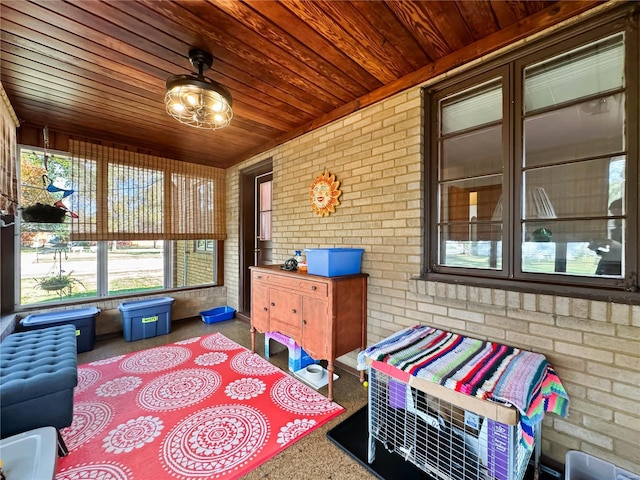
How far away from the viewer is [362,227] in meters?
2.59

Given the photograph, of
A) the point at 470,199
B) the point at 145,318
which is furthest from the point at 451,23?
the point at 145,318

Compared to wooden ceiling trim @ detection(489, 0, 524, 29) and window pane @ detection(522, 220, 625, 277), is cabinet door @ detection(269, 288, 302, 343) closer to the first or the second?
window pane @ detection(522, 220, 625, 277)

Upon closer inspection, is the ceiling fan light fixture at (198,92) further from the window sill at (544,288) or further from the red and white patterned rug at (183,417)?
the red and white patterned rug at (183,417)

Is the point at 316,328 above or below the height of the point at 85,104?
below

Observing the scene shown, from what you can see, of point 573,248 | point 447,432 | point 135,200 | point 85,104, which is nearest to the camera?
point 447,432

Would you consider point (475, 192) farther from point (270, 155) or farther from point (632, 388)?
point (270, 155)

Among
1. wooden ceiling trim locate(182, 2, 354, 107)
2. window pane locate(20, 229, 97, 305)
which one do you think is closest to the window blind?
window pane locate(20, 229, 97, 305)

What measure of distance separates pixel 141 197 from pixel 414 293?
3.96 m

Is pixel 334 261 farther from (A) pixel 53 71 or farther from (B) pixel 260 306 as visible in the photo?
(A) pixel 53 71

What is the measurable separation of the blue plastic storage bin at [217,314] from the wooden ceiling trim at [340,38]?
12.9ft

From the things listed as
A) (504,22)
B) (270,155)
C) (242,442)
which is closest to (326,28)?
(504,22)

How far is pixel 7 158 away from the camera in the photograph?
8.38ft

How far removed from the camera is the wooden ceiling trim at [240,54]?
1585 millimetres

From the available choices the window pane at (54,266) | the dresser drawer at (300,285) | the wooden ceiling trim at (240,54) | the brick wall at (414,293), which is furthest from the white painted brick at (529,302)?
the window pane at (54,266)
